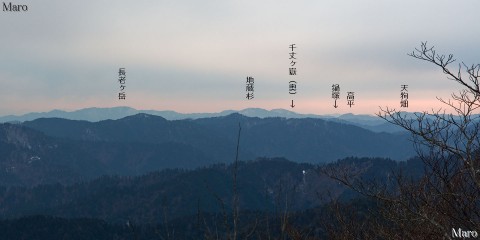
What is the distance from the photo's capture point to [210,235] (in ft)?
26.5

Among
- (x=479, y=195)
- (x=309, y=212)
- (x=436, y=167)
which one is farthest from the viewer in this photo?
(x=309, y=212)

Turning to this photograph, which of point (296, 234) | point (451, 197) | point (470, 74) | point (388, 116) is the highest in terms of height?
point (470, 74)

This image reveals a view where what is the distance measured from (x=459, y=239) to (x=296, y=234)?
5836 millimetres

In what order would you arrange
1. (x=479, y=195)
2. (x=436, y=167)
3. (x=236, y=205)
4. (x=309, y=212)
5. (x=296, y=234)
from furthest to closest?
(x=309, y=212) → (x=296, y=234) → (x=436, y=167) → (x=479, y=195) → (x=236, y=205)

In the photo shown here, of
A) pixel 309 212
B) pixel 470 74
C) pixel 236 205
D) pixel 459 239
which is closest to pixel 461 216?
pixel 459 239

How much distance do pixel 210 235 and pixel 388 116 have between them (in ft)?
17.7

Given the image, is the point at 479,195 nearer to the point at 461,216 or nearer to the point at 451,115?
the point at 461,216

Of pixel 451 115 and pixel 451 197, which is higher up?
pixel 451 115

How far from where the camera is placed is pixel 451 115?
35.1 feet

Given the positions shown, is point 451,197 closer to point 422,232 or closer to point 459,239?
point 422,232

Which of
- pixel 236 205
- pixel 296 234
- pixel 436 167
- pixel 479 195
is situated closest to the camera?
pixel 236 205

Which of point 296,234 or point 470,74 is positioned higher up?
point 470,74

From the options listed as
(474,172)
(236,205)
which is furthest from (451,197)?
(236,205)

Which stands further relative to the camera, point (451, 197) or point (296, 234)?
point (296, 234)
